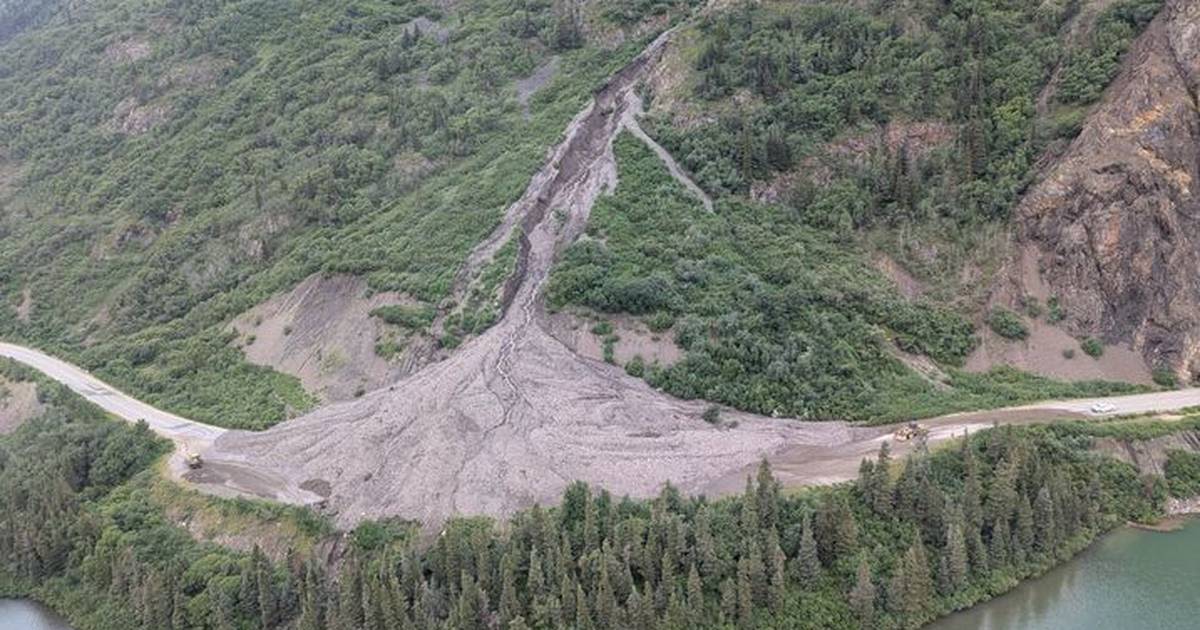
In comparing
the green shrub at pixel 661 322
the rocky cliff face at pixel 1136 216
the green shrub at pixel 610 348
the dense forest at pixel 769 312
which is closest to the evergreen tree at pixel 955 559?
the dense forest at pixel 769 312

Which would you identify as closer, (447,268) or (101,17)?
(447,268)

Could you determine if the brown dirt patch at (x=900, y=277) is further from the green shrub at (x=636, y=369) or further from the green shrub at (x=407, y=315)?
the green shrub at (x=407, y=315)

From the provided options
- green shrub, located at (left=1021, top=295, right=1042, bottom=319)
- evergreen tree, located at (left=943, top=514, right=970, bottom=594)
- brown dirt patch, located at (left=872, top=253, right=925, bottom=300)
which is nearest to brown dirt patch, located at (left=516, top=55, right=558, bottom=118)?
brown dirt patch, located at (left=872, top=253, right=925, bottom=300)

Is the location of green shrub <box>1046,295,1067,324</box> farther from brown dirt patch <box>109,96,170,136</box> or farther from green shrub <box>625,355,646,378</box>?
Result: brown dirt patch <box>109,96,170,136</box>

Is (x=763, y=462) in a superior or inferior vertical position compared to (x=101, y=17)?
inferior

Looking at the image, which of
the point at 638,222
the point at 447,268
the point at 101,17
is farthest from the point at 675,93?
the point at 101,17

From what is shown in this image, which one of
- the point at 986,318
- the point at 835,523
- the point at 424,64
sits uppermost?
the point at 424,64

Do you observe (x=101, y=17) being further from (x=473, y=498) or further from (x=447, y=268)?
(x=473, y=498)
